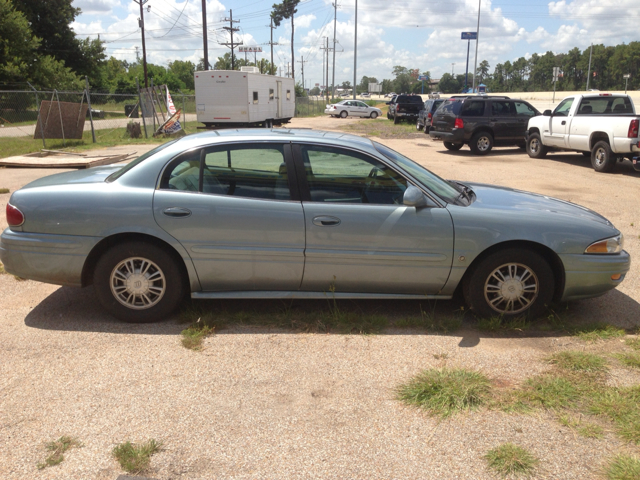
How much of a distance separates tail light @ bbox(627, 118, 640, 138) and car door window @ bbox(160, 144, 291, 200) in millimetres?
11405

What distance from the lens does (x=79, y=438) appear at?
2.95 metres

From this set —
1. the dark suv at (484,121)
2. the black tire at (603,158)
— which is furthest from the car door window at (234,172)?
the dark suv at (484,121)

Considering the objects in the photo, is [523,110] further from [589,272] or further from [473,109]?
[589,272]

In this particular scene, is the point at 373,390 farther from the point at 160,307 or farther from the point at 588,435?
the point at 160,307

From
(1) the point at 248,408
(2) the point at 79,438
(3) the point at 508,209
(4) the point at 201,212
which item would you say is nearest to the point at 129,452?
(2) the point at 79,438

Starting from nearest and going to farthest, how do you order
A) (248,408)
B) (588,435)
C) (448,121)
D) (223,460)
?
(223,460) → (588,435) → (248,408) → (448,121)

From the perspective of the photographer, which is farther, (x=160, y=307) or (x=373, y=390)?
(x=160, y=307)

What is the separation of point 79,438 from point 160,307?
1.55m

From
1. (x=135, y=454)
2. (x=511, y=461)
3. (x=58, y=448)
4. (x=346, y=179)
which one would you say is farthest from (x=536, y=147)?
(x=58, y=448)

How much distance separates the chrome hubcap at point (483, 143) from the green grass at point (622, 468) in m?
16.9

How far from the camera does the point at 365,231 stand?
169 inches

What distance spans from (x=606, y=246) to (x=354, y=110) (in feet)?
145

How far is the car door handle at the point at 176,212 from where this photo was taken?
4.26 metres

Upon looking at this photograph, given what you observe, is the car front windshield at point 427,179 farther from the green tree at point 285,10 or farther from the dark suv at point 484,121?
the green tree at point 285,10
